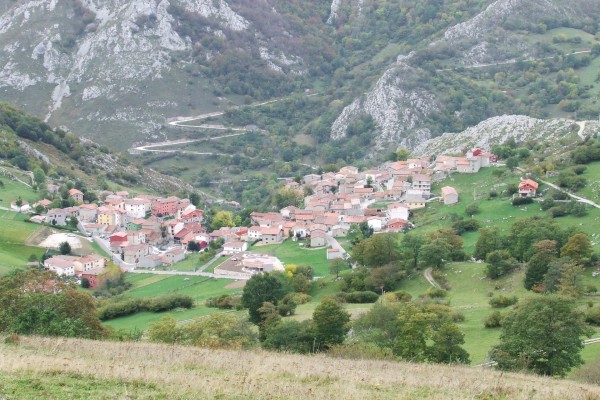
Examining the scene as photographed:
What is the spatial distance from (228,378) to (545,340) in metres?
10.7

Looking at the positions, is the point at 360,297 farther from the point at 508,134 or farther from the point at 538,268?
the point at 508,134

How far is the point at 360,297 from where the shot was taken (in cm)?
3641

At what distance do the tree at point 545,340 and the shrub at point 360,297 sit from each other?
16.0 meters

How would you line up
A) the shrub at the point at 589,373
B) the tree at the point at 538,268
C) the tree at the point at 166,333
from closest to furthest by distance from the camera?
the shrub at the point at 589,373 → the tree at the point at 166,333 → the tree at the point at 538,268

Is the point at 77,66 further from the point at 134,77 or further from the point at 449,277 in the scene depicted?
the point at 449,277

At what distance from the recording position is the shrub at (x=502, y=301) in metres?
29.8

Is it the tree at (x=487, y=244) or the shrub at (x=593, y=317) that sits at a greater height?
the tree at (x=487, y=244)

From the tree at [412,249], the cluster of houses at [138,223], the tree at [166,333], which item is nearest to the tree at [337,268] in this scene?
the tree at [412,249]

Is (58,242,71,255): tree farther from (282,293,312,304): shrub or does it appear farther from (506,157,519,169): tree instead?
(506,157,519,169): tree

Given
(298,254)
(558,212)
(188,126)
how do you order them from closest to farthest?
1. (558,212)
2. (298,254)
3. (188,126)

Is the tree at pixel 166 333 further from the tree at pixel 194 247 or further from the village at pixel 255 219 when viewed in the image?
the tree at pixel 194 247

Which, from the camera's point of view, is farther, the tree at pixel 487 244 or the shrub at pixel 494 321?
the tree at pixel 487 244

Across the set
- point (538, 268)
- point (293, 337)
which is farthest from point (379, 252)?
point (293, 337)

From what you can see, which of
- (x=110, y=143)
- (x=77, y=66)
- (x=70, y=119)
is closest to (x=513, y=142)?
(x=110, y=143)
